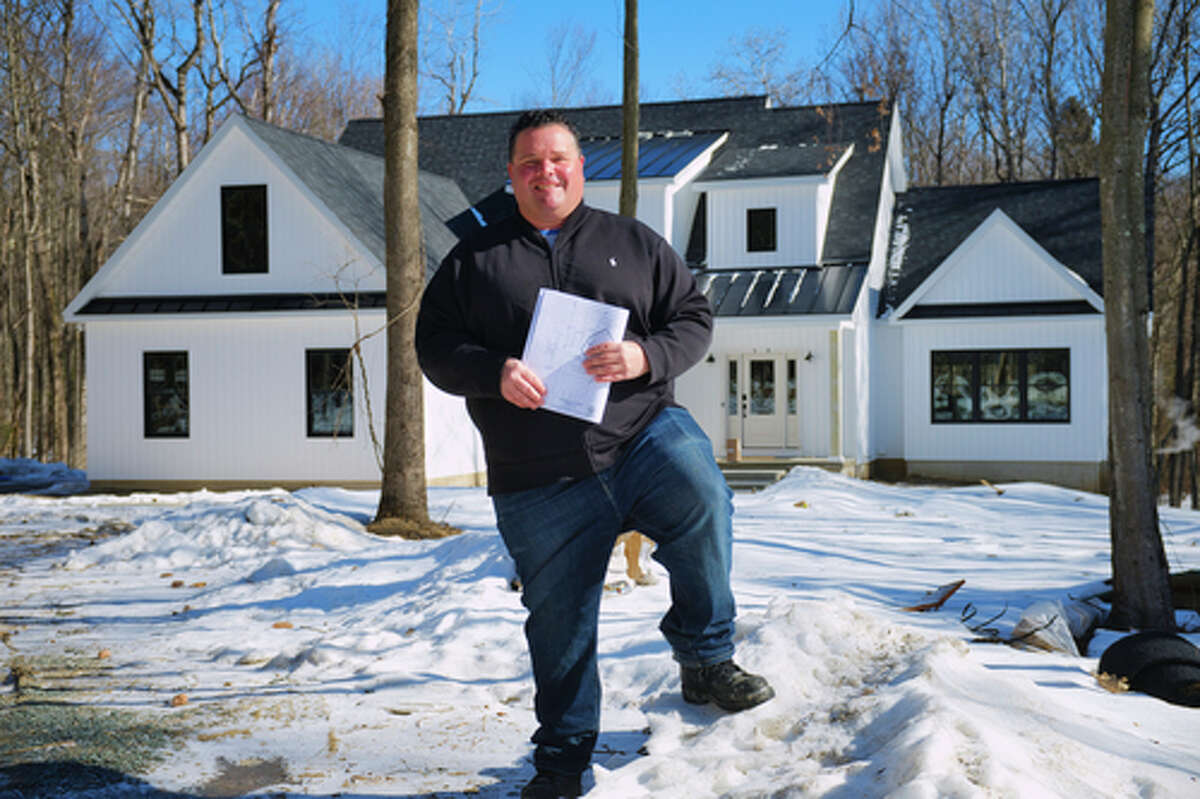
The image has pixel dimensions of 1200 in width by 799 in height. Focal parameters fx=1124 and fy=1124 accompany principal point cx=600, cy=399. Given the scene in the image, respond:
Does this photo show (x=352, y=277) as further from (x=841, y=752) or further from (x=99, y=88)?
(x=99, y=88)

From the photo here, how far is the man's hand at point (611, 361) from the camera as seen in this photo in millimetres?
3391

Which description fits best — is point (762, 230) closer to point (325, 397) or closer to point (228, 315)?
point (325, 397)

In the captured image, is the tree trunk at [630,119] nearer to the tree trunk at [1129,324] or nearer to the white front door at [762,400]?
the tree trunk at [1129,324]

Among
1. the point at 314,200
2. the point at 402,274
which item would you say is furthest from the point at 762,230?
the point at 402,274

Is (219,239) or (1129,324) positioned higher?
(219,239)

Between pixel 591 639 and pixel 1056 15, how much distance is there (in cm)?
3236

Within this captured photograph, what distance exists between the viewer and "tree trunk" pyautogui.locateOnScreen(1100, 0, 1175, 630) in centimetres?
751

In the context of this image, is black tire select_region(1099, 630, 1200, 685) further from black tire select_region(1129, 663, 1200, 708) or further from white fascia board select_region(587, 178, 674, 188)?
white fascia board select_region(587, 178, 674, 188)

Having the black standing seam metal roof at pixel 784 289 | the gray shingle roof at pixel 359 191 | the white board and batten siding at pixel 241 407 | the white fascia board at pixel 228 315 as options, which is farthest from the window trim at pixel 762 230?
the white fascia board at pixel 228 315

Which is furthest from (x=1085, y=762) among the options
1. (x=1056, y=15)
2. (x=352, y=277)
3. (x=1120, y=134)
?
(x=1056, y=15)

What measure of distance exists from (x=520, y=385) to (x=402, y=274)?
8.67 m

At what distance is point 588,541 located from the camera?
362 cm

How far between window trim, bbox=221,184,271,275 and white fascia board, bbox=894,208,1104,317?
40.1 feet

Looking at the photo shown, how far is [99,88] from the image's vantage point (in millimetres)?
33719
